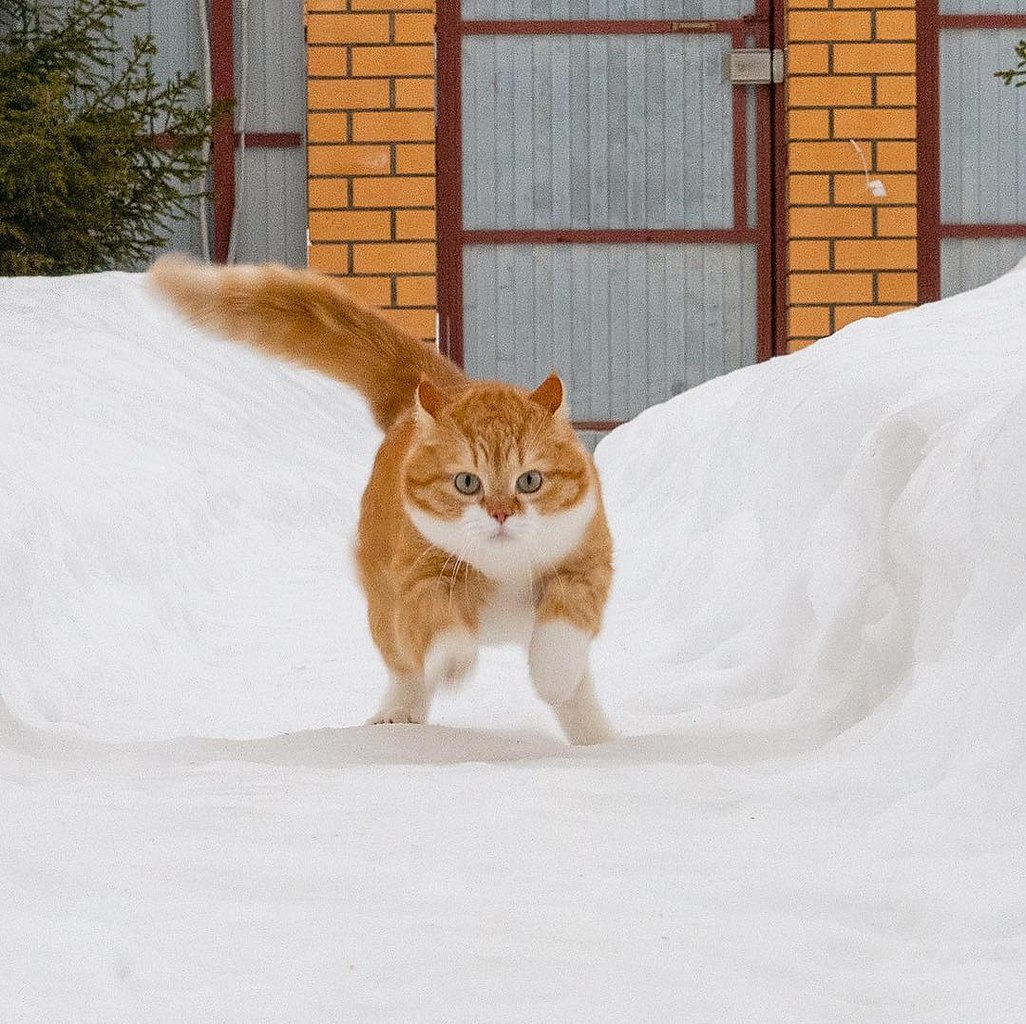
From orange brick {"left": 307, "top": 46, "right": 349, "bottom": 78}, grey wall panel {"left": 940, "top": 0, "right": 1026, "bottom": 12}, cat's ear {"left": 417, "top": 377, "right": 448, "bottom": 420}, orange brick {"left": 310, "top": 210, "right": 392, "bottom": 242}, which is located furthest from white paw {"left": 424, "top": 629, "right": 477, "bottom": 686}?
grey wall panel {"left": 940, "top": 0, "right": 1026, "bottom": 12}

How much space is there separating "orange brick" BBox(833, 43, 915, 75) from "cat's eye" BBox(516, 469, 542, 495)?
269 inches

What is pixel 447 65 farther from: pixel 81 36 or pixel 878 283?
pixel 878 283

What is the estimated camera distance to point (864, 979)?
137 centimetres

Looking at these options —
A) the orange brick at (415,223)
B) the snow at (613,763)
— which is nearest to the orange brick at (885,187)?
the orange brick at (415,223)

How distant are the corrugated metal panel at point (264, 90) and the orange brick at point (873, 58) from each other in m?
3.07

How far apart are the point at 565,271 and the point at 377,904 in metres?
7.41

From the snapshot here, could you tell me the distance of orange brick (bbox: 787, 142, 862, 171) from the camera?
8.62 meters

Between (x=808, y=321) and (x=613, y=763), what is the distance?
22.0 ft

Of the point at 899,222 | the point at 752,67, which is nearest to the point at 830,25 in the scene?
the point at 752,67

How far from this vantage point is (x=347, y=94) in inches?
340

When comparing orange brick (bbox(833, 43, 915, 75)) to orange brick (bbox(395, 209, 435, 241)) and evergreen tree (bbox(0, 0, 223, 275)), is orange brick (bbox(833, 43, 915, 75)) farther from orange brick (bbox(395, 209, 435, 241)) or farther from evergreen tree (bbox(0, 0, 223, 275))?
evergreen tree (bbox(0, 0, 223, 275))

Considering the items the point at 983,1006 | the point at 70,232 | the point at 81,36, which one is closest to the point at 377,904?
the point at 983,1006

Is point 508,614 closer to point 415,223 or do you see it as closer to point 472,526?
point 472,526

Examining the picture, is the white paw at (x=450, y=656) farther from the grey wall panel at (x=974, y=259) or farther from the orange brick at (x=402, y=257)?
the grey wall panel at (x=974, y=259)
